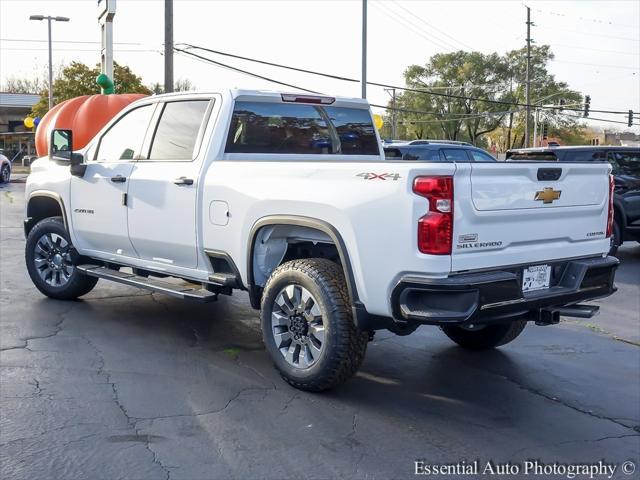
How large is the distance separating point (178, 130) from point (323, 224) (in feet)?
6.85

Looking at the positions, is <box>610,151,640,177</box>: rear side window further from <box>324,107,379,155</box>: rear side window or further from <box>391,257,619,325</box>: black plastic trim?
<box>391,257,619,325</box>: black plastic trim

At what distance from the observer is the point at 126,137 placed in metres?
6.79

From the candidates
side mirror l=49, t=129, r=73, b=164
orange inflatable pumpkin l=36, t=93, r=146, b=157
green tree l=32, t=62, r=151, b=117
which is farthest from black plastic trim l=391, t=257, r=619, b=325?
green tree l=32, t=62, r=151, b=117

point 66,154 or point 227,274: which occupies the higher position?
point 66,154

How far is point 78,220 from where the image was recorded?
23.3 ft

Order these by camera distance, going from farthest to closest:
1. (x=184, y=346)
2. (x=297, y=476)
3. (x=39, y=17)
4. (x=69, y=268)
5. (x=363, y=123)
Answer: (x=39, y=17) → (x=69, y=268) → (x=363, y=123) → (x=184, y=346) → (x=297, y=476)

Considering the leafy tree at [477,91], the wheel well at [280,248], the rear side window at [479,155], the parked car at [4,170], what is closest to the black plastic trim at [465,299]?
the wheel well at [280,248]

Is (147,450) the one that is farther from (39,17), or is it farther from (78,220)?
(39,17)

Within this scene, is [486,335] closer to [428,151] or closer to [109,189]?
[109,189]

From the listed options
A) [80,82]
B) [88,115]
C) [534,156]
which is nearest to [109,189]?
[534,156]

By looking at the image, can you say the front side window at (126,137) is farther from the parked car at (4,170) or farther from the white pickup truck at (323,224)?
the parked car at (4,170)

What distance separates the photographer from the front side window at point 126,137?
A: 21.7 ft

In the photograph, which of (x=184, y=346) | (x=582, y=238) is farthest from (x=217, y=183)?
(x=582, y=238)

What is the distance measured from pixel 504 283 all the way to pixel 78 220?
14.5ft
